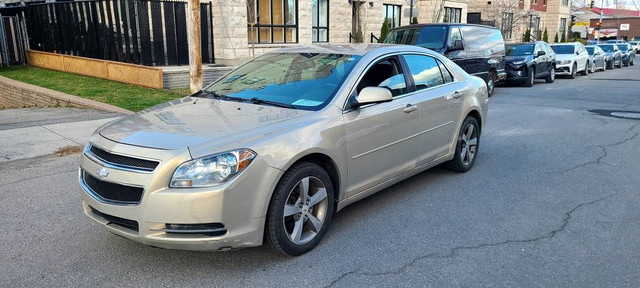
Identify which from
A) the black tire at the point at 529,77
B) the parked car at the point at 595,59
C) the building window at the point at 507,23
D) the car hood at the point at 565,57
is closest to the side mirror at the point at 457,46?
the black tire at the point at 529,77

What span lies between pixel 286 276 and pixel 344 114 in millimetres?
1405

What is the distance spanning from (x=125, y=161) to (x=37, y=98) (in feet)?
35.6

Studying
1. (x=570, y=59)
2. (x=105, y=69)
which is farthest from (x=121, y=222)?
(x=570, y=59)

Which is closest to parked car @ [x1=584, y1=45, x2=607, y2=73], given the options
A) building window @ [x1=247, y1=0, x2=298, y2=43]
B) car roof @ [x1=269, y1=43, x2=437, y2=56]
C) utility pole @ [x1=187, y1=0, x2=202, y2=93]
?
building window @ [x1=247, y1=0, x2=298, y2=43]

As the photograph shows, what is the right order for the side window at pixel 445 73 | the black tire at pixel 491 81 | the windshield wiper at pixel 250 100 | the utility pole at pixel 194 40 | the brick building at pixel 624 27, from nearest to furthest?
Result: 1. the windshield wiper at pixel 250 100
2. the side window at pixel 445 73
3. the utility pole at pixel 194 40
4. the black tire at pixel 491 81
5. the brick building at pixel 624 27

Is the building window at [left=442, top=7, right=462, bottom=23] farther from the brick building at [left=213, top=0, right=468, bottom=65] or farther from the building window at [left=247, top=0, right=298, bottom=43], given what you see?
the building window at [left=247, top=0, right=298, bottom=43]

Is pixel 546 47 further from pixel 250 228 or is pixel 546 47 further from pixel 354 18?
pixel 250 228

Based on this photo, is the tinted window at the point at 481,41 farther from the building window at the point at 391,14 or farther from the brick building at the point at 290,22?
the building window at the point at 391,14

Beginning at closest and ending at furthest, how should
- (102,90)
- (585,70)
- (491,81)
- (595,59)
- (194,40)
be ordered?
(194,40), (102,90), (491,81), (585,70), (595,59)

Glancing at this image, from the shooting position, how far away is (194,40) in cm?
1113

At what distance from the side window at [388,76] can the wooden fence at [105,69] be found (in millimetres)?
9985

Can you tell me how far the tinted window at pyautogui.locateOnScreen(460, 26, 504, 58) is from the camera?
13.0m

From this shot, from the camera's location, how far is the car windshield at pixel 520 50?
17.8 m

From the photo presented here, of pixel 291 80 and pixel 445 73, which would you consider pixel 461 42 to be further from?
pixel 291 80
